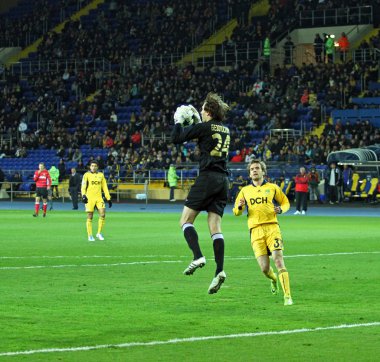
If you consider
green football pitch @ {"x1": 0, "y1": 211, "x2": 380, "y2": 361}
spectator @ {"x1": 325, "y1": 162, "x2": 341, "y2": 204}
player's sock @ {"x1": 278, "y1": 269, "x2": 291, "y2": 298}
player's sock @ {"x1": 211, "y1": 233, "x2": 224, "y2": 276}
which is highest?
player's sock @ {"x1": 211, "y1": 233, "x2": 224, "y2": 276}

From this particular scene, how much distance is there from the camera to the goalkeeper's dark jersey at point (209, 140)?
1360 cm

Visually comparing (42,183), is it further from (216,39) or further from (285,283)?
(285,283)

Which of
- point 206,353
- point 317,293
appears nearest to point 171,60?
point 317,293

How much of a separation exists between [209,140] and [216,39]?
2180 inches

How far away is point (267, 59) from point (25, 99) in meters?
16.3

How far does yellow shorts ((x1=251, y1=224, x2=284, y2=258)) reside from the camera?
527 inches

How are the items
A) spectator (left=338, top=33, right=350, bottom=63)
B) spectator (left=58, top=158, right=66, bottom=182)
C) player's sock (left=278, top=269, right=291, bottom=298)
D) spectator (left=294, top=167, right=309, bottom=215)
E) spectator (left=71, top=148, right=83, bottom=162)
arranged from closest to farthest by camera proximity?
player's sock (left=278, top=269, right=291, bottom=298) < spectator (left=294, top=167, right=309, bottom=215) < spectator (left=58, top=158, right=66, bottom=182) < spectator (left=71, top=148, right=83, bottom=162) < spectator (left=338, top=33, right=350, bottom=63)

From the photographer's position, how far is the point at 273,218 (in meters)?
13.5

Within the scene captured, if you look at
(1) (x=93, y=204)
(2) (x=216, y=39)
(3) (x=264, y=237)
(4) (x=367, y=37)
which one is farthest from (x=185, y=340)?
(2) (x=216, y=39)

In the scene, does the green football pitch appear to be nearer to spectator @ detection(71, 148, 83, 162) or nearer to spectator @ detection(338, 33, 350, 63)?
spectator @ detection(71, 148, 83, 162)

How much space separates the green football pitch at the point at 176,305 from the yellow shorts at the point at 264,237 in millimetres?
621

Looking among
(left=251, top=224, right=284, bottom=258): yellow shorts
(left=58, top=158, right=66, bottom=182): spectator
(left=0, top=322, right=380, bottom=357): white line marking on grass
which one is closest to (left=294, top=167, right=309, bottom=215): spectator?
(left=58, top=158, right=66, bottom=182): spectator

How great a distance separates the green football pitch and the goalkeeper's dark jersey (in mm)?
1720

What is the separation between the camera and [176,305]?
12812mm
